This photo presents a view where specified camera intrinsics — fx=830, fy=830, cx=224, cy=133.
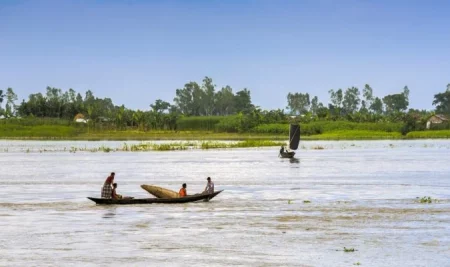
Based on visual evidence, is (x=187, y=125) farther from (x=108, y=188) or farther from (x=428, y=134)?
(x=108, y=188)

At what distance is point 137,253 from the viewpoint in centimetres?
2708

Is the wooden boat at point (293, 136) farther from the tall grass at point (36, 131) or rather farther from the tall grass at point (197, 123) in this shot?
the tall grass at point (197, 123)

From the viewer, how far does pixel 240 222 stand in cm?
3425

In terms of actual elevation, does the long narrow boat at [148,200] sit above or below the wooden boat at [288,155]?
below

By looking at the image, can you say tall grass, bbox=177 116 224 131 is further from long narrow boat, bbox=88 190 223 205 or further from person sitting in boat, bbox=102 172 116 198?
person sitting in boat, bbox=102 172 116 198

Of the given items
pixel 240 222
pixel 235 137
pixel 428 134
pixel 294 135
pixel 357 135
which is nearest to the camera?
pixel 240 222

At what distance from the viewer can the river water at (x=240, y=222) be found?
1040 inches

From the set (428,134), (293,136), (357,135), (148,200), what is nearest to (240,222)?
(148,200)

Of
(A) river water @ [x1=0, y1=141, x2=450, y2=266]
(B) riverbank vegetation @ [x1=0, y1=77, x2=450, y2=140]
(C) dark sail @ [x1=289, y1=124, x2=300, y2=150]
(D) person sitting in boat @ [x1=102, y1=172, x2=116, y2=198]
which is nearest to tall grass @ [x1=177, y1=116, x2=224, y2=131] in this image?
(B) riverbank vegetation @ [x1=0, y1=77, x2=450, y2=140]

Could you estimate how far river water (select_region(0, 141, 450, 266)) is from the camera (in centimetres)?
2642

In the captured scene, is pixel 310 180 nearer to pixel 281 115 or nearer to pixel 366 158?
pixel 366 158

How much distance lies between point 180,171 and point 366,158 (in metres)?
25.9

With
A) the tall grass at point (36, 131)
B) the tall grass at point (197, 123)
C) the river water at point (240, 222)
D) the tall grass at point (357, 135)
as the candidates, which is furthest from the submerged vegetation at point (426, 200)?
the tall grass at point (197, 123)

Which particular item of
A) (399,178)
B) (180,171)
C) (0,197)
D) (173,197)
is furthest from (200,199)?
(180,171)
